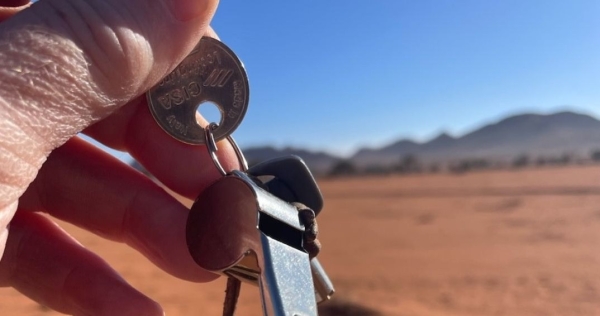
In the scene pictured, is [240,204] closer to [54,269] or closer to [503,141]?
[54,269]

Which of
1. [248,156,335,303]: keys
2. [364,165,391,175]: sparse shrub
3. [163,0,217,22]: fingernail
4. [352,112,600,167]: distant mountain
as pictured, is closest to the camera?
[163,0,217,22]: fingernail

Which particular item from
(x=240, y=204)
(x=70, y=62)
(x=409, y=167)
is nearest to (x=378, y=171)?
(x=409, y=167)

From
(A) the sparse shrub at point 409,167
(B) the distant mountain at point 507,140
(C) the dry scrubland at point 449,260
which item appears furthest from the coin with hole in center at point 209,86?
(B) the distant mountain at point 507,140

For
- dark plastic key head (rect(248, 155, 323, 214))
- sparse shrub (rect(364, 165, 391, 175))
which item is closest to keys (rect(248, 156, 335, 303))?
dark plastic key head (rect(248, 155, 323, 214))

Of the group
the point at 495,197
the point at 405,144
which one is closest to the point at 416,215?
the point at 495,197

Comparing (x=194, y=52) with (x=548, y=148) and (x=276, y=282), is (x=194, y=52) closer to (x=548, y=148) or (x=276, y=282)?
(x=276, y=282)

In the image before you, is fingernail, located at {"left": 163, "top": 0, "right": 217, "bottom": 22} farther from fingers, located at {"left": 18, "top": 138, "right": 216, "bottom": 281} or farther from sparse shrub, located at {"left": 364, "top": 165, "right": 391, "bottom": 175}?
sparse shrub, located at {"left": 364, "top": 165, "right": 391, "bottom": 175}
